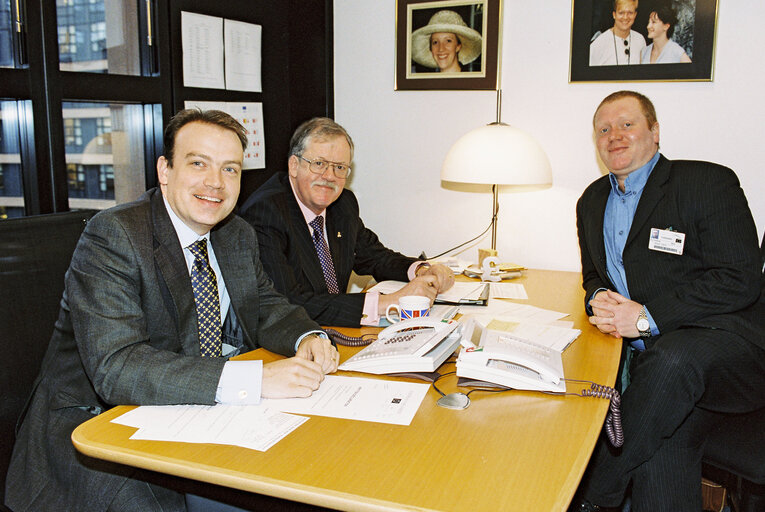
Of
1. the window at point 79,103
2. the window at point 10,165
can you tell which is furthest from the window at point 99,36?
the window at point 10,165

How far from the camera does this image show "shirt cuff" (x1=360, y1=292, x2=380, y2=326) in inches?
83.4

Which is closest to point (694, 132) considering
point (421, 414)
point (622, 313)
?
point (622, 313)

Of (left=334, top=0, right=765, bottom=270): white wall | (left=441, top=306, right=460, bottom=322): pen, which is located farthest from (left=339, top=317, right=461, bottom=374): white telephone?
(left=334, top=0, right=765, bottom=270): white wall

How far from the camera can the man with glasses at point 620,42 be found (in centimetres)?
304

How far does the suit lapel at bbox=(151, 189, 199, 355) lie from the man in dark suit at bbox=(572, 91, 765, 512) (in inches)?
48.7

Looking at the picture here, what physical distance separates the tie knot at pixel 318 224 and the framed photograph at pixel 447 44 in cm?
129

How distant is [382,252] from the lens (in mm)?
2953

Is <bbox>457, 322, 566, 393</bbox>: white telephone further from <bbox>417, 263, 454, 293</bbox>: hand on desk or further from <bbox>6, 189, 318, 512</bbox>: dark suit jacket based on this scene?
<bbox>417, 263, 454, 293</bbox>: hand on desk

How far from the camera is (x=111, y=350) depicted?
4.83 feet

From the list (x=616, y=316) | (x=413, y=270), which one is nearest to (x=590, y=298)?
(x=616, y=316)

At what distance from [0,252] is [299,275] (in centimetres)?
97

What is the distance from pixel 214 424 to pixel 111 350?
1.09 feet

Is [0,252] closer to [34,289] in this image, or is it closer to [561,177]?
[34,289]

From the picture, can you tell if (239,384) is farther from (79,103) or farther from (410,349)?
(79,103)
